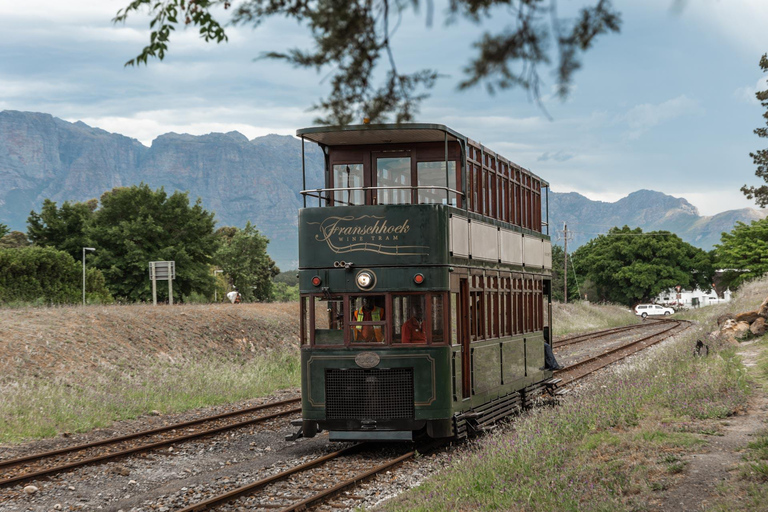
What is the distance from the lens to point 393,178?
13.8 meters

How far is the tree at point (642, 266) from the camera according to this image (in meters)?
91.0

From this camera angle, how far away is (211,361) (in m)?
27.2

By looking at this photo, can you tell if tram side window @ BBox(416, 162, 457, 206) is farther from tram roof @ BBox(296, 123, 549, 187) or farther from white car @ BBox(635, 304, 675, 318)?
white car @ BBox(635, 304, 675, 318)

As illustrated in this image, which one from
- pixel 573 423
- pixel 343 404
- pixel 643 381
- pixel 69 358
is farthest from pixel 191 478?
pixel 69 358

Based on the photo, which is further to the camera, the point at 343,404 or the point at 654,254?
the point at 654,254

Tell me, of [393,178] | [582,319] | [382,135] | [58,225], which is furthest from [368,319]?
[58,225]

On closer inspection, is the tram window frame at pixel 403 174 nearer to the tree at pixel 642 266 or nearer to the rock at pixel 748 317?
the rock at pixel 748 317

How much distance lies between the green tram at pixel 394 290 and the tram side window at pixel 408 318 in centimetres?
2

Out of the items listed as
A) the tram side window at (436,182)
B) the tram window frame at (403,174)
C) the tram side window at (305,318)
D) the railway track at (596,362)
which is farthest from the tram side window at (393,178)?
the railway track at (596,362)

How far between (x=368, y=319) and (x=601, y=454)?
413cm

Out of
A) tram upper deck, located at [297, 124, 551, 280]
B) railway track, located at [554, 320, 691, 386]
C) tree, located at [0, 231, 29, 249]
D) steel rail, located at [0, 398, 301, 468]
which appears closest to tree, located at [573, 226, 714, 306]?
railway track, located at [554, 320, 691, 386]

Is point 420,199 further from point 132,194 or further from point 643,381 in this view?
point 132,194

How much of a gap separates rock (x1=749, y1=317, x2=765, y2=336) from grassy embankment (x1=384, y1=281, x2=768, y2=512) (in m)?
10.1

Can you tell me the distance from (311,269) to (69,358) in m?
12.0
